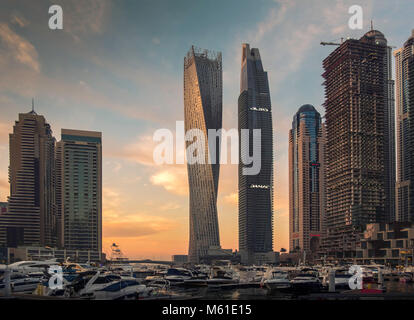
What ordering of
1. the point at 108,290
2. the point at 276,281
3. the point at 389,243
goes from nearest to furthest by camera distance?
the point at 108,290
the point at 276,281
the point at 389,243

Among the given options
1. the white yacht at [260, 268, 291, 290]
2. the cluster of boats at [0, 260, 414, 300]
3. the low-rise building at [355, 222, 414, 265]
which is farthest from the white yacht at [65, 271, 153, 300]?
the low-rise building at [355, 222, 414, 265]

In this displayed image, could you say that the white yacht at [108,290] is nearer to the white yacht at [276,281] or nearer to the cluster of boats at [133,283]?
the cluster of boats at [133,283]

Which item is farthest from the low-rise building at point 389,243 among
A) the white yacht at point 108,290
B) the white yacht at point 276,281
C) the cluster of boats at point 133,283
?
the white yacht at point 108,290

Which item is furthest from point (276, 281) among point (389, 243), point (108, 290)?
point (389, 243)

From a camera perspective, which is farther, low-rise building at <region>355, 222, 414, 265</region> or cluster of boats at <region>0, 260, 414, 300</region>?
low-rise building at <region>355, 222, 414, 265</region>

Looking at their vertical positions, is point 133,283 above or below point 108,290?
above

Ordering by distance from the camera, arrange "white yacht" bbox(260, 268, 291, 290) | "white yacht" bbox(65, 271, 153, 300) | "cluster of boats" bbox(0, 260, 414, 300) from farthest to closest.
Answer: "white yacht" bbox(260, 268, 291, 290), "cluster of boats" bbox(0, 260, 414, 300), "white yacht" bbox(65, 271, 153, 300)

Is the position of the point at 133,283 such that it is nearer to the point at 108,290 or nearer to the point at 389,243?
the point at 108,290

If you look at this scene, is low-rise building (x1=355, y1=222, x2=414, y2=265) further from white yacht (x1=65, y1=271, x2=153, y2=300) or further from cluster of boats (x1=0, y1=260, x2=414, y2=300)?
white yacht (x1=65, y1=271, x2=153, y2=300)

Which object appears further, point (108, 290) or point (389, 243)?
point (389, 243)

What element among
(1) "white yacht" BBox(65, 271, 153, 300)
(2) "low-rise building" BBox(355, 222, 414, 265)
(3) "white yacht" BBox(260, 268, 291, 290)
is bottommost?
(2) "low-rise building" BBox(355, 222, 414, 265)
